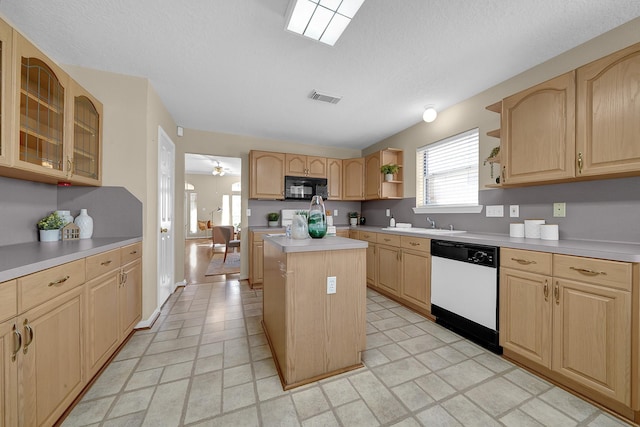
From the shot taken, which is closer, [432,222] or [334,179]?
[432,222]

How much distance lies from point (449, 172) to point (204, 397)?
337cm

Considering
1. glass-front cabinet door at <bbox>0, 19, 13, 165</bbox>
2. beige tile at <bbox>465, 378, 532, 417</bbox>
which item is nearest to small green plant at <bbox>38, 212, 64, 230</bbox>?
glass-front cabinet door at <bbox>0, 19, 13, 165</bbox>

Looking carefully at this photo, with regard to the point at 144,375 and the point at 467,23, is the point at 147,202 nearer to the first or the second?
the point at 144,375

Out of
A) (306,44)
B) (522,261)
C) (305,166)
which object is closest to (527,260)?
(522,261)

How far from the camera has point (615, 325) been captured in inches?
51.8

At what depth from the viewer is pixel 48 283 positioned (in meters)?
1.15

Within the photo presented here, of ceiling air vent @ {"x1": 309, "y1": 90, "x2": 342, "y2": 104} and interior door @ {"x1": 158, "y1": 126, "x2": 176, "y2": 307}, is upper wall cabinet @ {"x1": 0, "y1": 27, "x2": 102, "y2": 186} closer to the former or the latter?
interior door @ {"x1": 158, "y1": 126, "x2": 176, "y2": 307}

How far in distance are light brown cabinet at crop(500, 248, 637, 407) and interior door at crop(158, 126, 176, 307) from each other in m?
3.46

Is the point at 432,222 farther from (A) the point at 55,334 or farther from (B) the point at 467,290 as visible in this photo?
(A) the point at 55,334

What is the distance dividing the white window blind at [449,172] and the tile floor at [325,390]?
1689 mm

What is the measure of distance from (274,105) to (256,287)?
263cm

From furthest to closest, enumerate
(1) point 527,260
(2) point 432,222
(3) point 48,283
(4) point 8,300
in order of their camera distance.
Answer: (2) point 432,222, (1) point 527,260, (3) point 48,283, (4) point 8,300

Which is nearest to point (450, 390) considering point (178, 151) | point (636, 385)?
point (636, 385)

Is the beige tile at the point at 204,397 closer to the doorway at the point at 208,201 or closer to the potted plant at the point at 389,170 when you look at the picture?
the potted plant at the point at 389,170
